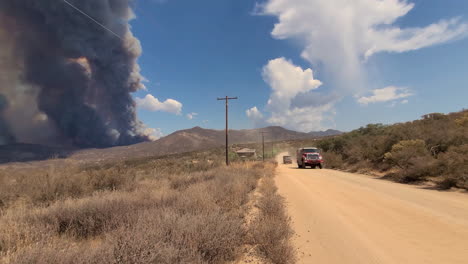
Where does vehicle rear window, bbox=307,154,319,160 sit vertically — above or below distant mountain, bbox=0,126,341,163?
below

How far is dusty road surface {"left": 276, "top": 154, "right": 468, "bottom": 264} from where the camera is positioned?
162 inches

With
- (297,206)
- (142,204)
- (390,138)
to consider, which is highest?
(390,138)

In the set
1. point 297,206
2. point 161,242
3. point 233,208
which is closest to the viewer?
point 161,242

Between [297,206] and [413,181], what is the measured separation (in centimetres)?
983

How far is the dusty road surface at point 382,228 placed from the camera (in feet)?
13.5

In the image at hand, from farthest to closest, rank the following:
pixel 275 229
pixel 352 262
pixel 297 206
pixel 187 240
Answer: pixel 297 206 → pixel 275 229 → pixel 352 262 → pixel 187 240

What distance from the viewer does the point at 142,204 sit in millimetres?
6285

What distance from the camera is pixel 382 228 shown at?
5504 millimetres

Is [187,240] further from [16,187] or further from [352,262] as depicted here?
[16,187]

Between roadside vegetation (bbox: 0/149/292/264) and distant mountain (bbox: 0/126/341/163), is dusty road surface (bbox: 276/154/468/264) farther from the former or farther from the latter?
distant mountain (bbox: 0/126/341/163)

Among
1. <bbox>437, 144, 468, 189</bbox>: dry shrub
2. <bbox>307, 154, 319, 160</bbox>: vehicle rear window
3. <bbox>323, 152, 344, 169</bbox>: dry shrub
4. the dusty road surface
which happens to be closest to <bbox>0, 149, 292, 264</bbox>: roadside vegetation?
the dusty road surface

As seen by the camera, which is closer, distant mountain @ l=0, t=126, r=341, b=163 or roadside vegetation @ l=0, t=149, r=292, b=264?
roadside vegetation @ l=0, t=149, r=292, b=264

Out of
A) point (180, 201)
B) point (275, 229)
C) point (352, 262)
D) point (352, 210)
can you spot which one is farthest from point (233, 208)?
point (352, 210)

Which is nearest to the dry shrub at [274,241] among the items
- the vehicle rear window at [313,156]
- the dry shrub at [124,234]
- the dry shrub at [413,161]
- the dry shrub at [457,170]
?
the dry shrub at [124,234]
